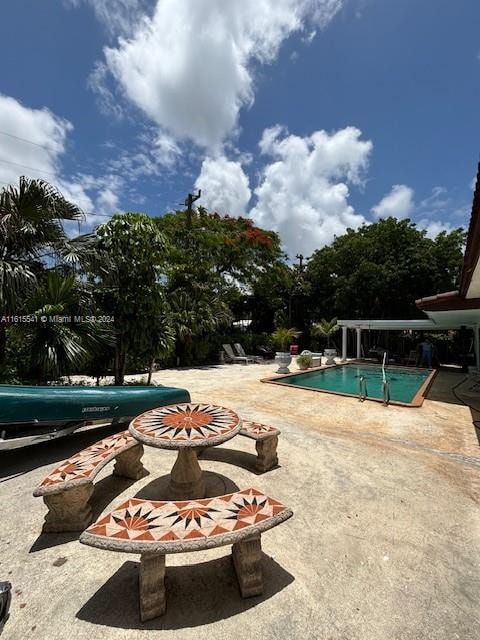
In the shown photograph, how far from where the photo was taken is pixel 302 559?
2541mm

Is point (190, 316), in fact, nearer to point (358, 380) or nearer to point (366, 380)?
point (358, 380)

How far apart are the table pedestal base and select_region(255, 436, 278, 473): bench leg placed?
896 millimetres

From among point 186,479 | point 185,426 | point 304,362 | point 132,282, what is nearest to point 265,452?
point 186,479

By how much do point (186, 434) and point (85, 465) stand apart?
112cm

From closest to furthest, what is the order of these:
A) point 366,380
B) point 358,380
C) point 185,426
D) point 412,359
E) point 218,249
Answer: point 185,426, point 358,380, point 366,380, point 412,359, point 218,249

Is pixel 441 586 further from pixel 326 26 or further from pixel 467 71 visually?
pixel 467 71

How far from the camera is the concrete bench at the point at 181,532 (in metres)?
1.98

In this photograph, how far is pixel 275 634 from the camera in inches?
74.8

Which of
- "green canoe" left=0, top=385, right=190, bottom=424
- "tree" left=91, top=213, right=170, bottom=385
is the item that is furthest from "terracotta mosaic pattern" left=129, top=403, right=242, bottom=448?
"tree" left=91, top=213, right=170, bottom=385

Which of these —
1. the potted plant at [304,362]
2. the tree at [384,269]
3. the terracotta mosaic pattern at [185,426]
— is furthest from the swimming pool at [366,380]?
the tree at [384,269]

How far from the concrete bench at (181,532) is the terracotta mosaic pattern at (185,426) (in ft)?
1.94

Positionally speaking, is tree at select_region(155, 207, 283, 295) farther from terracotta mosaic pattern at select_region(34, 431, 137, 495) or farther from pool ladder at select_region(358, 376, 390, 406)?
terracotta mosaic pattern at select_region(34, 431, 137, 495)

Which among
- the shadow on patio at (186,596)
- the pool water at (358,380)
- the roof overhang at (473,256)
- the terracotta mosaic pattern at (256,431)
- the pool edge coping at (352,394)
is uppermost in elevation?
the roof overhang at (473,256)

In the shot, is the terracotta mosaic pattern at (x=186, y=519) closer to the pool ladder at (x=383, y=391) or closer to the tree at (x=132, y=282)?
the tree at (x=132, y=282)
